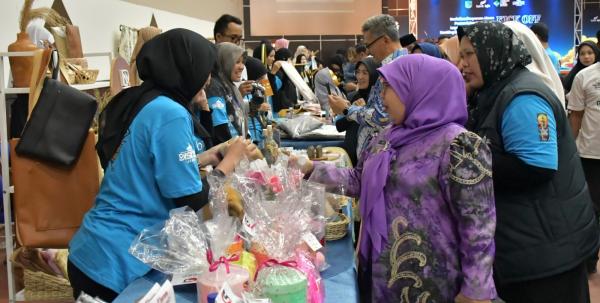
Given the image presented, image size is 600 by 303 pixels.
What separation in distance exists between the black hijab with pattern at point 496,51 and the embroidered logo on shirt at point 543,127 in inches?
9.6

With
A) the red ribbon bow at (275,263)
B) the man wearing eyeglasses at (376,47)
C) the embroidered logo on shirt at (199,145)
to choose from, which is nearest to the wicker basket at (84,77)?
the embroidered logo on shirt at (199,145)

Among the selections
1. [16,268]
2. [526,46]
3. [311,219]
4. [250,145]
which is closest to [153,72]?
[250,145]

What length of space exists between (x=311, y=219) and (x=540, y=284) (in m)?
0.92

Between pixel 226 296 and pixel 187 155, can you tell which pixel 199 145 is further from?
pixel 226 296

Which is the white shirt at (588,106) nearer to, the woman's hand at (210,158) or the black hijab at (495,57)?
the black hijab at (495,57)

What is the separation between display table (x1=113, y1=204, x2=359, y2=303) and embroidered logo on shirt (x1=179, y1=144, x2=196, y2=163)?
1.20 feet

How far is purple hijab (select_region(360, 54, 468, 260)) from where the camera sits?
1.61 metres

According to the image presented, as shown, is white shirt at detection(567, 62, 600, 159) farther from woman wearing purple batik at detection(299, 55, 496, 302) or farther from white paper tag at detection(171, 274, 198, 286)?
white paper tag at detection(171, 274, 198, 286)

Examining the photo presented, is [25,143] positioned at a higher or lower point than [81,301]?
higher

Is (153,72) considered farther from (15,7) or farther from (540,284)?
(15,7)

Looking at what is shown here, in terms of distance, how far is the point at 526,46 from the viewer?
6.95ft

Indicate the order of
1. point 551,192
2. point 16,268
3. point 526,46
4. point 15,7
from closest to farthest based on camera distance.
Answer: point 551,192, point 526,46, point 16,268, point 15,7

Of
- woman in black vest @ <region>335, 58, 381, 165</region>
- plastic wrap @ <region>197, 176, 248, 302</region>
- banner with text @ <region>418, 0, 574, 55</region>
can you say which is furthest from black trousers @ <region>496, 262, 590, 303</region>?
banner with text @ <region>418, 0, 574, 55</region>

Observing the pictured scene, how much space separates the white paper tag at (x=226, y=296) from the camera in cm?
116
